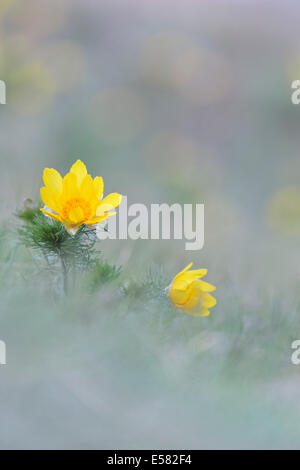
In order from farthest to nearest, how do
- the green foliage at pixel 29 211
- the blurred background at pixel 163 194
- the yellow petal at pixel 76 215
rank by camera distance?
the green foliage at pixel 29 211 → the yellow petal at pixel 76 215 → the blurred background at pixel 163 194

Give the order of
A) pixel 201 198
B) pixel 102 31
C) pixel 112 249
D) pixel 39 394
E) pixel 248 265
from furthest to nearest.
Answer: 1. pixel 102 31
2. pixel 201 198
3. pixel 248 265
4. pixel 112 249
5. pixel 39 394

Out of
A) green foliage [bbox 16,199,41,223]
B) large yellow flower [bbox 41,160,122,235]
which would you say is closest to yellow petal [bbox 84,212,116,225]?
large yellow flower [bbox 41,160,122,235]

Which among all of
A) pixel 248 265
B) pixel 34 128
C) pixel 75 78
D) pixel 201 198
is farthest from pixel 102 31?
pixel 248 265

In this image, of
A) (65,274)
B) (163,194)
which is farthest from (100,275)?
(163,194)

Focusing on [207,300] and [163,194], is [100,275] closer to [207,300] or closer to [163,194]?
[207,300]

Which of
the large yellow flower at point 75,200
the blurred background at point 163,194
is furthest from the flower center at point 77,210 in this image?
the blurred background at point 163,194

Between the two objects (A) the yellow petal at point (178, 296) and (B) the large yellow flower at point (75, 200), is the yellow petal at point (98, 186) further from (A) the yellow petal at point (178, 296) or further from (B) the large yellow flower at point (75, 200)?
(A) the yellow petal at point (178, 296)

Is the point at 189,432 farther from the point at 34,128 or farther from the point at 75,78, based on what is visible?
the point at 75,78
